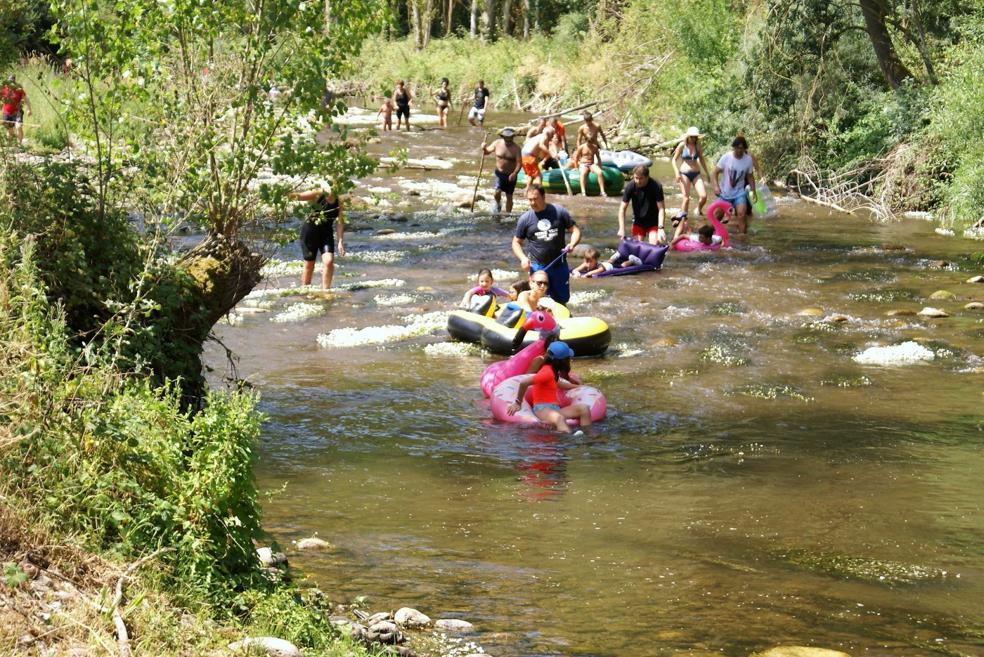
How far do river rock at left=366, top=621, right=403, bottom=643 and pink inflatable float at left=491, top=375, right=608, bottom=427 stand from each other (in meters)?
4.73

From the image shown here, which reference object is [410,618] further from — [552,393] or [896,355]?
[896,355]

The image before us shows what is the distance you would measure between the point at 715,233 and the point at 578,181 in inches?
238

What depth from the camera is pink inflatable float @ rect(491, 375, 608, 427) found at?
1055cm

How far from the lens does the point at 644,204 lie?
1788 centimetres

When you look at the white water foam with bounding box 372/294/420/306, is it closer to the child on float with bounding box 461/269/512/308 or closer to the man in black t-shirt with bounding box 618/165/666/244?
the child on float with bounding box 461/269/512/308

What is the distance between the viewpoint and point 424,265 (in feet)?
60.7

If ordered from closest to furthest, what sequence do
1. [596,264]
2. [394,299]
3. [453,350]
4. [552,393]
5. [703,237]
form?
[552,393] < [453,350] < [394,299] < [596,264] < [703,237]

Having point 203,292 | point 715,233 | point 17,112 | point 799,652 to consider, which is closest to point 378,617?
point 799,652

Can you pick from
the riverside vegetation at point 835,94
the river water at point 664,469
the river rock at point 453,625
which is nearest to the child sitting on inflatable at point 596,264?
the river water at point 664,469

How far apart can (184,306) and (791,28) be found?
1942 centimetres

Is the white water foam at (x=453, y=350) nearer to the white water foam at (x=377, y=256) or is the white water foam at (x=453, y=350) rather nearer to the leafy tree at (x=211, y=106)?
the leafy tree at (x=211, y=106)

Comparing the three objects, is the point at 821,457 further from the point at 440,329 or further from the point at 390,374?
the point at 440,329

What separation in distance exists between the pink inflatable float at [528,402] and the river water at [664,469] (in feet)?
0.52

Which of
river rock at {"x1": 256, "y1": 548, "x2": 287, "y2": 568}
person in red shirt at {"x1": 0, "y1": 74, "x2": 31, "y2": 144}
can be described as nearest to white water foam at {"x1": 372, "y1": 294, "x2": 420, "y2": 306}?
person in red shirt at {"x1": 0, "y1": 74, "x2": 31, "y2": 144}
